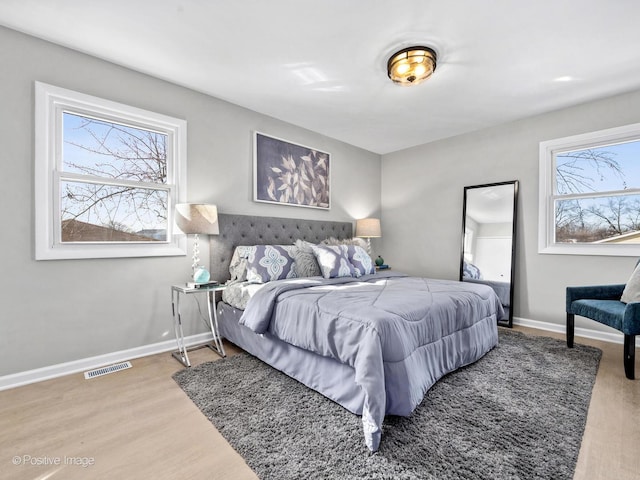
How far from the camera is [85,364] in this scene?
7.81 ft

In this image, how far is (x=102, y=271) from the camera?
2.48 m

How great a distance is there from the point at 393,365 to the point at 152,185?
8.33 ft

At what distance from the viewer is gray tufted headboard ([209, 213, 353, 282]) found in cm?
308

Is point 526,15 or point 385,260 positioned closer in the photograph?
point 526,15

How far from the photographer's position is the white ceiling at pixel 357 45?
193 centimetres

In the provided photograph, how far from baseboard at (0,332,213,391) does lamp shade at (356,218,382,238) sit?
257 centimetres

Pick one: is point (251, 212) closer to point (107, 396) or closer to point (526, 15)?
point (107, 396)

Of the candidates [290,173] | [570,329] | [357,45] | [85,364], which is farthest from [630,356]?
[85,364]

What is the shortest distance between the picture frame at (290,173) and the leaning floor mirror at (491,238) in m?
1.96

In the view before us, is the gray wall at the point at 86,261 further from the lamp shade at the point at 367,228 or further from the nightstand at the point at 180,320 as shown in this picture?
the lamp shade at the point at 367,228

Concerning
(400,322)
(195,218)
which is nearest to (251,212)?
(195,218)

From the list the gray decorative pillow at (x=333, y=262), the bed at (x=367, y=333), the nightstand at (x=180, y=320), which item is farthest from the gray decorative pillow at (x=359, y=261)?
the nightstand at (x=180, y=320)

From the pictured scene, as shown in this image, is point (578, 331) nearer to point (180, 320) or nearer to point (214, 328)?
point (214, 328)

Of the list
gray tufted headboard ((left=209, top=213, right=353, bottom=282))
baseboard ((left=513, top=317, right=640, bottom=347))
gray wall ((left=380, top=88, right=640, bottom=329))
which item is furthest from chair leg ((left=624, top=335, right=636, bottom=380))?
gray tufted headboard ((left=209, top=213, right=353, bottom=282))
